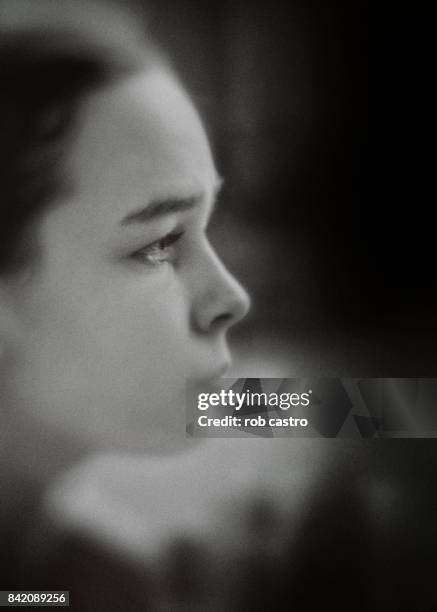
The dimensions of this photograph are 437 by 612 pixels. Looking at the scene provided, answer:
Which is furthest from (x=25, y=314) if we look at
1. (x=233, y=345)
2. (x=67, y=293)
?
(x=233, y=345)

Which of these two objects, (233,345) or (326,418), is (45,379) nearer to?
(233,345)

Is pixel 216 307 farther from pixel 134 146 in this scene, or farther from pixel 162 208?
pixel 134 146

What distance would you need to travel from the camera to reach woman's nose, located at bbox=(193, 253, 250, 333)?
152 centimetres

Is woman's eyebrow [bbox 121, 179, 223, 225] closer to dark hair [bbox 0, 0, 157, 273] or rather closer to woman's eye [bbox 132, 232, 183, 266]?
woman's eye [bbox 132, 232, 183, 266]

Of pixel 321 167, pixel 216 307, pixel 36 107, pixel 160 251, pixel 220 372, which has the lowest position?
pixel 220 372

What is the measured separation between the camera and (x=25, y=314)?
4.92ft

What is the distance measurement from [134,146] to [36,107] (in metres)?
0.25

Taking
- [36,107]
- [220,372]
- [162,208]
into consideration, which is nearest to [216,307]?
[220,372]

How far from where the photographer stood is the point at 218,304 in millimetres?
1524

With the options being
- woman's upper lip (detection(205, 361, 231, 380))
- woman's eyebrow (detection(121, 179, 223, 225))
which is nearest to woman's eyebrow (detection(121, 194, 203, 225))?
woman's eyebrow (detection(121, 179, 223, 225))

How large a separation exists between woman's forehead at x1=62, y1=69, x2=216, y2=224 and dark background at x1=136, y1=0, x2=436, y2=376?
0.25 ft

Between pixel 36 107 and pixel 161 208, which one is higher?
pixel 36 107

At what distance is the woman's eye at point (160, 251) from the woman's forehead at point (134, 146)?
0.10 metres

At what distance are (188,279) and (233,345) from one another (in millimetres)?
192
